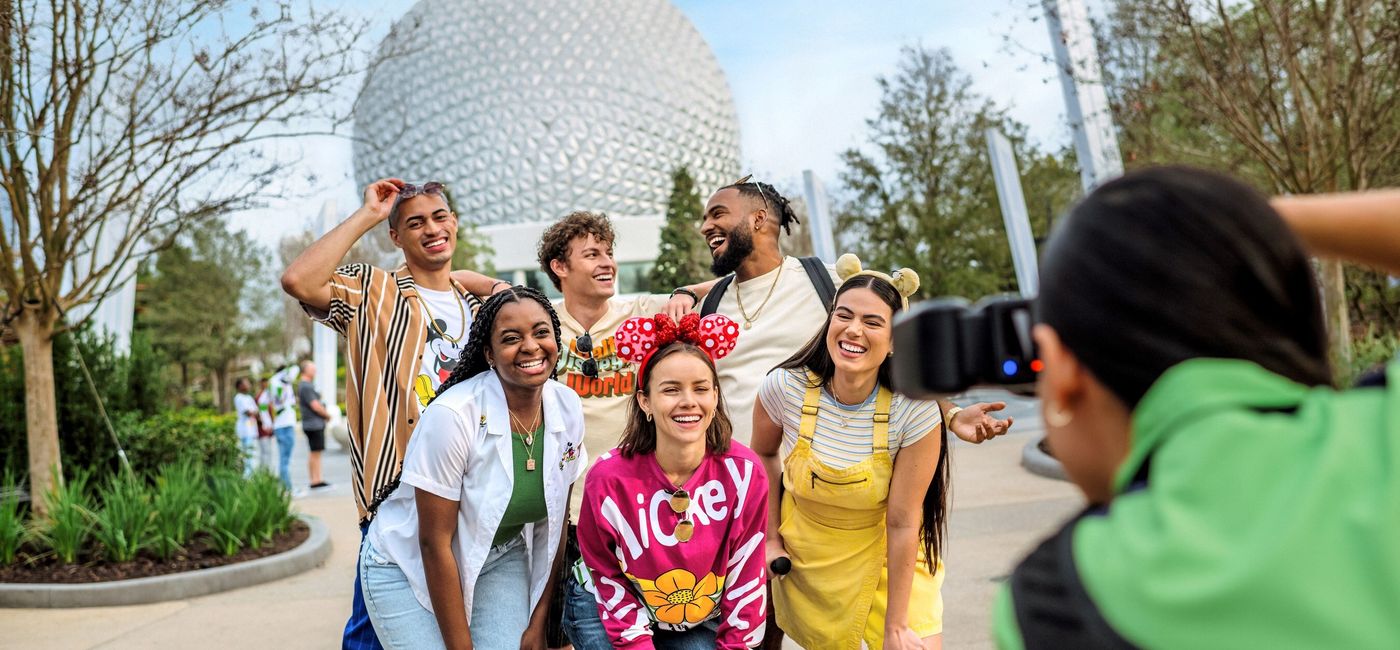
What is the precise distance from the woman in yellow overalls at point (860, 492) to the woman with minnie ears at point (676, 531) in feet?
0.72

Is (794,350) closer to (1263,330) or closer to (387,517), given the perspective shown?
(387,517)

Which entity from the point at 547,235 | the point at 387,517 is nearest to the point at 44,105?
the point at 547,235

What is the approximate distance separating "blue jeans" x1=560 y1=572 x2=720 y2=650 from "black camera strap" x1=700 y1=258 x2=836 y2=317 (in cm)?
140

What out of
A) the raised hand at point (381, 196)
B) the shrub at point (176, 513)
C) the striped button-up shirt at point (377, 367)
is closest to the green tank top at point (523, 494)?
the striped button-up shirt at point (377, 367)

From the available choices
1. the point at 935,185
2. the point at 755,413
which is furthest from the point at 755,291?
the point at 935,185

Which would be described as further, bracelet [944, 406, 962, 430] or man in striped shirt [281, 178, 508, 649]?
man in striped shirt [281, 178, 508, 649]

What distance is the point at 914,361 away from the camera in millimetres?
1278

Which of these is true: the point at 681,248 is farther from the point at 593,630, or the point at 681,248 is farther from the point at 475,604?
the point at 475,604

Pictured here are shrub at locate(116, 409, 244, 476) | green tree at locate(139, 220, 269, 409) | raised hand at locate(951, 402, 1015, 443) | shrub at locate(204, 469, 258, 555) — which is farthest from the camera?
green tree at locate(139, 220, 269, 409)

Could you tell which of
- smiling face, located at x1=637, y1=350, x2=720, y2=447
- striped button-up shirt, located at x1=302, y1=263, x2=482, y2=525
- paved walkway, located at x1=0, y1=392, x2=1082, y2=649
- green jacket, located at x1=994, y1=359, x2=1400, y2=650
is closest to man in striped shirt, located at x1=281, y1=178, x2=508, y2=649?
striped button-up shirt, located at x1=302, y1=263, x2=482, y2=525

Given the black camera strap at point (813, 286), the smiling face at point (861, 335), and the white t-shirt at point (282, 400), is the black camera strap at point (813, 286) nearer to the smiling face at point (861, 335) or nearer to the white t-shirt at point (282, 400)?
the smiling face at point (861, 335)

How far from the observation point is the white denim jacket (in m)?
3.46

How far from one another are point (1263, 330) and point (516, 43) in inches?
1569

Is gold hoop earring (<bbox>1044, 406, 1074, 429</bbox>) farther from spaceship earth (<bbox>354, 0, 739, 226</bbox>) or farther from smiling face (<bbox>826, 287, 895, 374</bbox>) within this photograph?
spaceship earth (<bbox>354, 0, 739, 226</bbox>)
